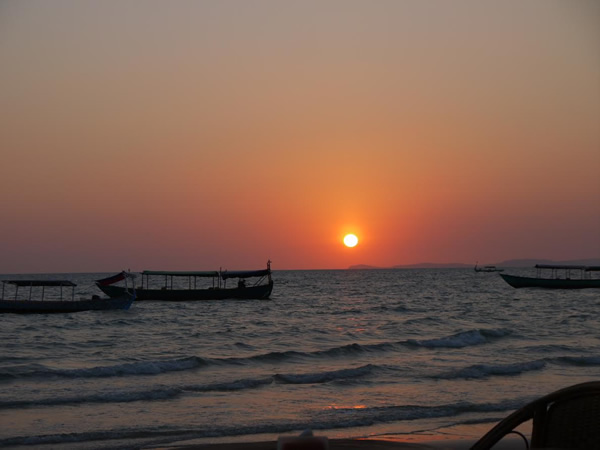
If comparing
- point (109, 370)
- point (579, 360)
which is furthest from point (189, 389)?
point (579, 360)

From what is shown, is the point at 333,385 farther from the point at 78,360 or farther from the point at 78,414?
the point at 78,360

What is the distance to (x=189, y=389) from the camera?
51.2 ft

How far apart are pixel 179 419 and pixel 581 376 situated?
33.0 feet

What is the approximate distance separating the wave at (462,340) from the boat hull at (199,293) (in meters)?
32.4

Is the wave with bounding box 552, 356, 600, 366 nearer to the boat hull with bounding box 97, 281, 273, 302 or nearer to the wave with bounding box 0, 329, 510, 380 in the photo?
the wave with bounding box 0, 329, 510, 380

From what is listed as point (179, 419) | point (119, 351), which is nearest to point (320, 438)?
point (179, 419)

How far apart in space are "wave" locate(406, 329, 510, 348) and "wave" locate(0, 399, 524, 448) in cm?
1098

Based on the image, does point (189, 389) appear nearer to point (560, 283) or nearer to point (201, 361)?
point (201, 361)

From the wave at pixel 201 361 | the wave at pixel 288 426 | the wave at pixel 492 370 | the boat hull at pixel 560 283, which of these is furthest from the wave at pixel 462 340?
the boat hull at pixel 560 283

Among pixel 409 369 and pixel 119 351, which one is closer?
pixel 409 369

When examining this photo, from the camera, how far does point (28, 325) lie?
35.8 meters

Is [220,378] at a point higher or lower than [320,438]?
lower

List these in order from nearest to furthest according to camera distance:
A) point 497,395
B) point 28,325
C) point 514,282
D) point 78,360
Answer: point 497,395, point 78,360, point 28,325, point 514,282

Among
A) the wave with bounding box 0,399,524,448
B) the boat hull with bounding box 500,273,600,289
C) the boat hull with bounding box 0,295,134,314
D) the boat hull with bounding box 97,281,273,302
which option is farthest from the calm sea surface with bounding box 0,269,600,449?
the boat hull with bounding box 500,273,600,289
